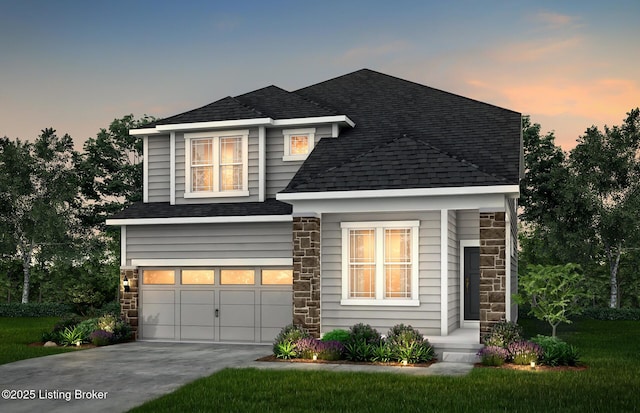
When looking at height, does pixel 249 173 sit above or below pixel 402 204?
above

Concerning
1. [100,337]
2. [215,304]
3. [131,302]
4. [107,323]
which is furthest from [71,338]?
[215,304]

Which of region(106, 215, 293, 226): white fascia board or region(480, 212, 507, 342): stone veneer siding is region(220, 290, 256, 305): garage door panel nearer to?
region(106, 215, 293, 226): white fascia board

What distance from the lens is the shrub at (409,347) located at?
1481cm

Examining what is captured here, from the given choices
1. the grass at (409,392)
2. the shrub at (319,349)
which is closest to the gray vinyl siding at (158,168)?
the shrub at (319,349)

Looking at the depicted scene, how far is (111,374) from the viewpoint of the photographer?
13742mm

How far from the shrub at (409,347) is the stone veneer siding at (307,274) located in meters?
2.23

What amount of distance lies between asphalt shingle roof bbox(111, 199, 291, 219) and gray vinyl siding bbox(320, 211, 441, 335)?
1.83 metres

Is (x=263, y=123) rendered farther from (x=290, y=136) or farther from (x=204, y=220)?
(x=204, y=220)

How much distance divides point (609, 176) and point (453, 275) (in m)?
17.8

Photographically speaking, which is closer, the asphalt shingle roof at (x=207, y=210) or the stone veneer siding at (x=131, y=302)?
the asphalt shingle roof at (x=207, y=210)

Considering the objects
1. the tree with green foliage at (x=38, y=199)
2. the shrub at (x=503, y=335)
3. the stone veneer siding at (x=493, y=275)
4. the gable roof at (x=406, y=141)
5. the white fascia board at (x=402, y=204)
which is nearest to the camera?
the shrub at (x=503, y=335)

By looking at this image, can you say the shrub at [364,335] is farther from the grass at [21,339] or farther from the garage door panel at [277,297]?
the grass at [21,339]

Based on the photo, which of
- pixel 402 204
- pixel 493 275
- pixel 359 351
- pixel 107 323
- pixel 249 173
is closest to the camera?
pixel 359 351

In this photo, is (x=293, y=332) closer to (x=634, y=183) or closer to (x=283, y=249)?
(x=283, y=249)
